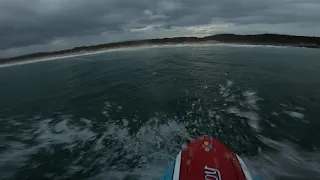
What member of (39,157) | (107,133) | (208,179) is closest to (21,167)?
(39,157)

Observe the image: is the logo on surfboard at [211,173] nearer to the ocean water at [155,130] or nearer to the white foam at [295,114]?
Answer: the ocean water at [155,130]

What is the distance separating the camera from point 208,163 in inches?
361

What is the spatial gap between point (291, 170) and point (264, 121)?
5.58 meters

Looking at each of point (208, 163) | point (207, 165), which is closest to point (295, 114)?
point (208, 163)

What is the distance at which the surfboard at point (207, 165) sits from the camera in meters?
8.55

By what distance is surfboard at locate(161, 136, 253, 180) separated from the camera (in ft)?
28.0

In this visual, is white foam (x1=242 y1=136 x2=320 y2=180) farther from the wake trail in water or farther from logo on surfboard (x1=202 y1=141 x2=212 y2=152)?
logo on surfboard (x1=202 y1=141 x2=212 y2=152)

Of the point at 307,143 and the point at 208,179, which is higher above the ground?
the point at 208,179

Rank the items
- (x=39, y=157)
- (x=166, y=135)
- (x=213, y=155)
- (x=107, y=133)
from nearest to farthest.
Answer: (x=213, y=155) < (x=39, y=157) < (x=166, y=135) < (x=107, y=133)

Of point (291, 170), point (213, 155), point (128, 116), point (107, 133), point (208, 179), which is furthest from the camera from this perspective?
point (128, 116)

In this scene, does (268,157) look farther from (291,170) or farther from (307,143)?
(307,143)

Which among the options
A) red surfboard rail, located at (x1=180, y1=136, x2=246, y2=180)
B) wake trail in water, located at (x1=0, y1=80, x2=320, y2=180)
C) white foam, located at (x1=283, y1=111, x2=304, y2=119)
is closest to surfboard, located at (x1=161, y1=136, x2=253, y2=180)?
red surfboard rail, located at (x1=180, y1=136, x2=246, y2=180)

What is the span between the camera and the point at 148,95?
2427 cm

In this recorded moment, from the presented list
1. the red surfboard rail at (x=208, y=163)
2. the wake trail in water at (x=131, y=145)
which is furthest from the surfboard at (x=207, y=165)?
the wake trail in water at (x=131, y=145)
